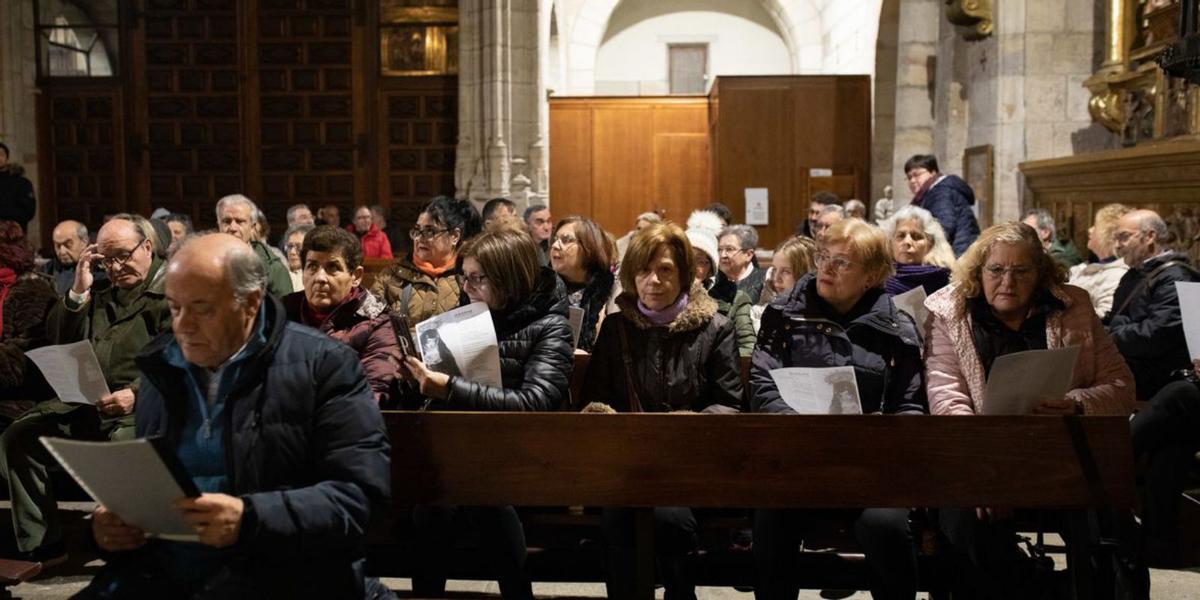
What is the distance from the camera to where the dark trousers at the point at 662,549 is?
10.3 feet

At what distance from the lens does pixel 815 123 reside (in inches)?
512

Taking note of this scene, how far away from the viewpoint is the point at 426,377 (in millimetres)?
3230

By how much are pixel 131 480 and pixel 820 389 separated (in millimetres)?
1802

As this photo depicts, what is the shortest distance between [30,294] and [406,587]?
1.96m

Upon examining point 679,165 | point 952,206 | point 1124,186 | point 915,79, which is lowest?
point 952,206

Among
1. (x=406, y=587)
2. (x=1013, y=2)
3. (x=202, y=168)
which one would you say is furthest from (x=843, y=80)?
(x=406, y=587)

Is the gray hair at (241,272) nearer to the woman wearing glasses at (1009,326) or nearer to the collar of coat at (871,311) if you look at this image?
the collar of coat at (871,311)

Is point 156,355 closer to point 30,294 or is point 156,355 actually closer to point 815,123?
point 30,294

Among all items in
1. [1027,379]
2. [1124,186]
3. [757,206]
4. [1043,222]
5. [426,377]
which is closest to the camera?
[1027,379]

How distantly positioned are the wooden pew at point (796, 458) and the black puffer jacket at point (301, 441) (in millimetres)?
463

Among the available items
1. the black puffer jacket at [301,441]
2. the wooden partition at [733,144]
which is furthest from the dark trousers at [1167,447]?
the wooden partition at [733,144]

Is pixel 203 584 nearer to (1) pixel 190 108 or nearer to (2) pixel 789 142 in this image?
(2) pixel 789 142

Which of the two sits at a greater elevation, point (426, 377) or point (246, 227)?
point (246, 227)

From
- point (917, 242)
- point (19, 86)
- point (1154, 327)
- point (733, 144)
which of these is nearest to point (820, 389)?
point (1154, 327)
